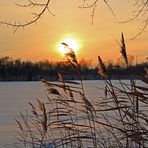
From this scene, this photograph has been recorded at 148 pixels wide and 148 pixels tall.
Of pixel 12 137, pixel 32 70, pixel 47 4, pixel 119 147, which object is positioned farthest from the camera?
pixel 32 70

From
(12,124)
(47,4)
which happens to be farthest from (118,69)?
(12,124)

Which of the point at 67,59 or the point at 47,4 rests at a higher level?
the point at 47,4

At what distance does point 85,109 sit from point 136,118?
0.65 m

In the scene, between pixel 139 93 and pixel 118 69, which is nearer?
pixel 139 93

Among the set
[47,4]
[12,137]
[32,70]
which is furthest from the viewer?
[32,70]

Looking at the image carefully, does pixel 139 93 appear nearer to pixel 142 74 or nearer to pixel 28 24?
pixel 142 74

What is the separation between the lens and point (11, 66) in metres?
96.2

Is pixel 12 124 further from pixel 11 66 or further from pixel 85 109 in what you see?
pixel 11 66

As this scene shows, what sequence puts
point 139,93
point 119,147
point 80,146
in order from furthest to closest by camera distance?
point 80,146 → point 119,147 → point 139,93

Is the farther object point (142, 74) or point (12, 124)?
point (12, 124)

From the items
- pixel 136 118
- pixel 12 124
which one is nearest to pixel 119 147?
pixel 136 118

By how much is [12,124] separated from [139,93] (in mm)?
12034

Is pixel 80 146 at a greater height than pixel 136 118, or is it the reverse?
pixel 136 118

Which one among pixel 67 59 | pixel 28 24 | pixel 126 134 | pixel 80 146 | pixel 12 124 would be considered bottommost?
pixel 12 124
